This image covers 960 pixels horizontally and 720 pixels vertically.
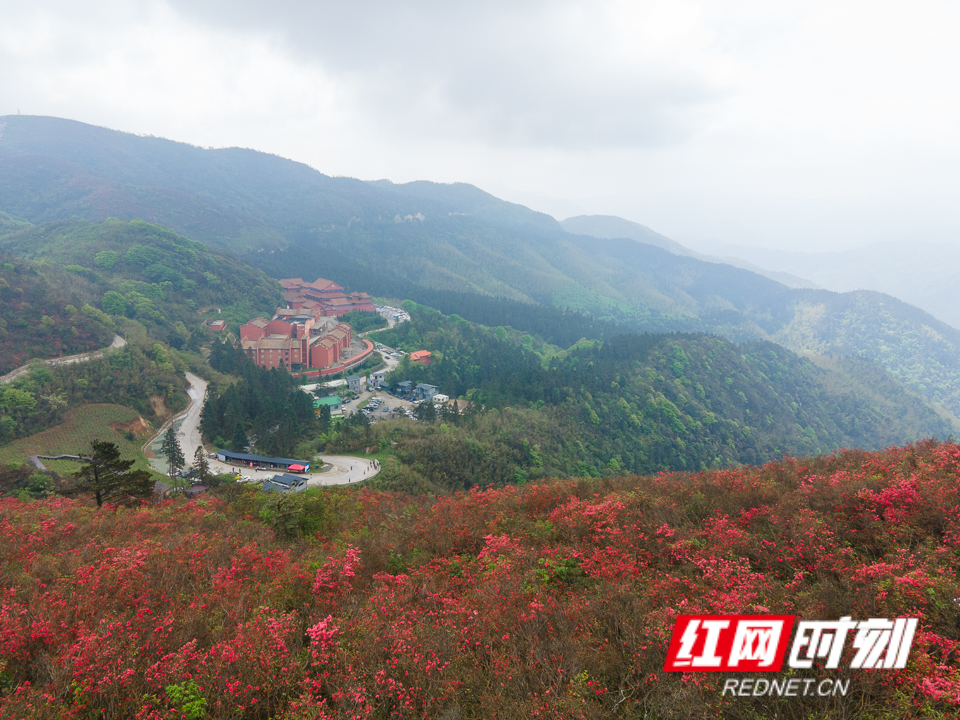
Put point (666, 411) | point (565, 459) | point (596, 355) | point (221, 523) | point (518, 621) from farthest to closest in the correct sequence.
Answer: point (596, 355), point (666, 411), point (565, 459), point (221, 523), point (518, 621)

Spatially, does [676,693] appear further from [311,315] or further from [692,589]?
[311,315]

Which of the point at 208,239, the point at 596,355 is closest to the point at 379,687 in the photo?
the point at 596,355

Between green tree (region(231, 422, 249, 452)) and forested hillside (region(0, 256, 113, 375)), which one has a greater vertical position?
forested hillside (region(0, 256, 113, 375))

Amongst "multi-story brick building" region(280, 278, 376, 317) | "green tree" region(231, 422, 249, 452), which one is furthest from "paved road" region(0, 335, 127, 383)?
"multi-story brick building" region(280, 278, 376, 317)

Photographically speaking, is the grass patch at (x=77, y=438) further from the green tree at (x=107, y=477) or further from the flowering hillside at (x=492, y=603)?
the flowering hillside at (x=492, y=603)

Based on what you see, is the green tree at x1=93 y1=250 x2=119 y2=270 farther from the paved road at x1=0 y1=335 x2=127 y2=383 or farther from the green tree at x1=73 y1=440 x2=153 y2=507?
the green tree at x1=73 y1=440 x2=153 y2=507
